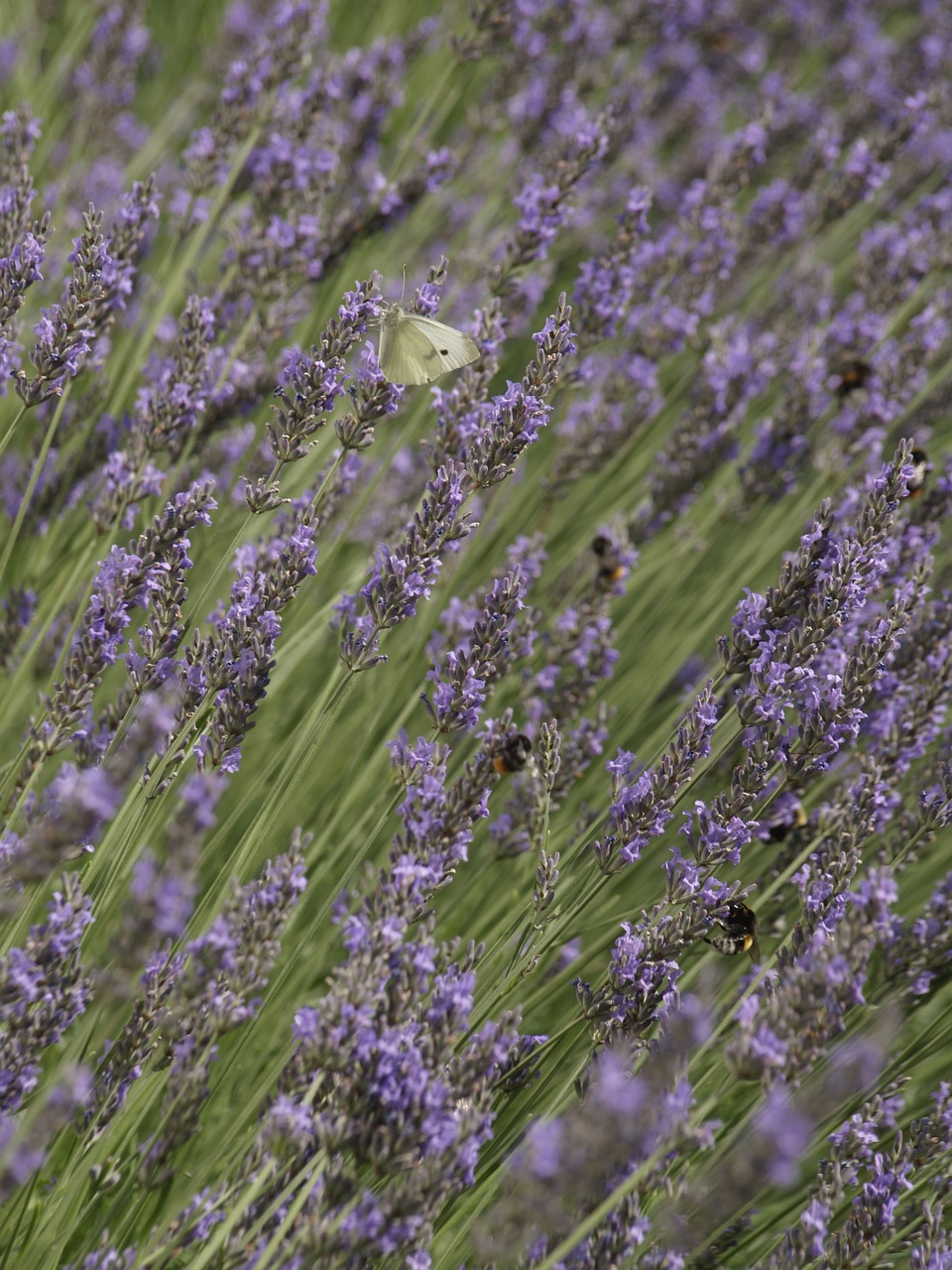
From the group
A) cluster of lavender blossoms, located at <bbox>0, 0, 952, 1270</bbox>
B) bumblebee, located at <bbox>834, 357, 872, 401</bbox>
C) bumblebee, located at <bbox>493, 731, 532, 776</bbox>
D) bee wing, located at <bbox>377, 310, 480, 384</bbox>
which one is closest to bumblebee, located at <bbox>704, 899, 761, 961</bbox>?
cluster of lavender blossoms, located at <bbox>0, 0, 952, 1270</bbox>

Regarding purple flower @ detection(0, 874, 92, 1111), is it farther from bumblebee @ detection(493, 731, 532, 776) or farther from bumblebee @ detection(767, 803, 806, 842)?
bumblebee @ detection(767, 803, 806, 842)

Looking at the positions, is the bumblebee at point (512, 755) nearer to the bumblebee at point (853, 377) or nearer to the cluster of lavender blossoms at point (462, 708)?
the cluster of lavender blossoms at point (462, 708)

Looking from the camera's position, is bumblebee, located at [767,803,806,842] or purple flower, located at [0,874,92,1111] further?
bumblebee, located at [767,803,806,842]

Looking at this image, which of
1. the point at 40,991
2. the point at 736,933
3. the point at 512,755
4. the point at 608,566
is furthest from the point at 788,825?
the point at 40,991

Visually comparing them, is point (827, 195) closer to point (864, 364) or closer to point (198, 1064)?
point (864, 364)

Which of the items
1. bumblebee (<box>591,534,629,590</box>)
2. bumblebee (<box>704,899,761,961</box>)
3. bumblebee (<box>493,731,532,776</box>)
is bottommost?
bumblebee (<box>493,731,532,776</box>)

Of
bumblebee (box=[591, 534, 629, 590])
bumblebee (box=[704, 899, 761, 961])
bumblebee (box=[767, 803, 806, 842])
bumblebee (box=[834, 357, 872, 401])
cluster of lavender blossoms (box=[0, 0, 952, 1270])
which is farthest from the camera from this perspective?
bumblebee (box=[834, 357, 872, 401])

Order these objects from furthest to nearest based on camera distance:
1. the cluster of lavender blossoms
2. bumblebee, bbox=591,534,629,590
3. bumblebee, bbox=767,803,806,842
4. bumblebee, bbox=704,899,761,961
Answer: bumblebee, bbox=591,534,629,590, bumblebee, bbox=767,803,806,842, bumblebee, bbox=704,899,761,961, the cluster of lavender blossoms
